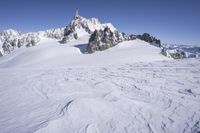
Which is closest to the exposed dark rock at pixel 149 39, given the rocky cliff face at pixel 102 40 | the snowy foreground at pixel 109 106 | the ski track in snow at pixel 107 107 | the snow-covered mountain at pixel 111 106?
the rocky cliff face at pixel 102 40

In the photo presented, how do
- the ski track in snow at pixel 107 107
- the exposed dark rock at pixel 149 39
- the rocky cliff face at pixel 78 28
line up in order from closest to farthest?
the ski track in snow at pixel 107 107 → the exposed dark rock at pixel 149 39 → the rocky cliff face at pixel 78 28

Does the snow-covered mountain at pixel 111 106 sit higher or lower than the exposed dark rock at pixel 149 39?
lower

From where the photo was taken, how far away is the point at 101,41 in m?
47.4

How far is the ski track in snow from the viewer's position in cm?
887

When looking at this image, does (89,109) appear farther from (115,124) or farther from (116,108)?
(115,124)

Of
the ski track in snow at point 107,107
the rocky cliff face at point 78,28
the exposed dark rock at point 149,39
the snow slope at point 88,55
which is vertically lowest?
the ski track in snow at point 107,107

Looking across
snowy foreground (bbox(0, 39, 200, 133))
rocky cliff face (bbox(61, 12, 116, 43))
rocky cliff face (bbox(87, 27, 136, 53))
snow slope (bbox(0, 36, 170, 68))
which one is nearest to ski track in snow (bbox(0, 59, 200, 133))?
snowy foreground (bbox(0, 39, 200, 133))

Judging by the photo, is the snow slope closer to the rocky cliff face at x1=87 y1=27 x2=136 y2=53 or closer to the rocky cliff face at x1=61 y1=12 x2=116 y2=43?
the rocky cliff face at x1=87 y1=27 x2=136 y2=53

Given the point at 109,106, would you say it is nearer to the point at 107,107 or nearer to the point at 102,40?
the point at 107,107

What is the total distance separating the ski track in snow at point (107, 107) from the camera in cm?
887

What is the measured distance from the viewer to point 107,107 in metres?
10.9

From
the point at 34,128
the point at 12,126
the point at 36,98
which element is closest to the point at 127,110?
the point at 34,128

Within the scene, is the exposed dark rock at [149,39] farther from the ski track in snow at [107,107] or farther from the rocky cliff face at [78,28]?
the ski track in snow at [107,107]

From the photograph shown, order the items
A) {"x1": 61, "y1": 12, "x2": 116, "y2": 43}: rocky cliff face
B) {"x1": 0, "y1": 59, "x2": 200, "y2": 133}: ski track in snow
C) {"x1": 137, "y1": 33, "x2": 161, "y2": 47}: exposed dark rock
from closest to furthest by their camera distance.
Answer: {"x1": 0, "y1": 59, "x2": 200, "y2": 133}: ski track in snow, {"x1": 137, "y1": 33, "x2": 161, "y2": 47}: exposed dark rock, {"x1": 61, "y1": 12, "x2": 116, "y2": 43}: rocky cliff face
